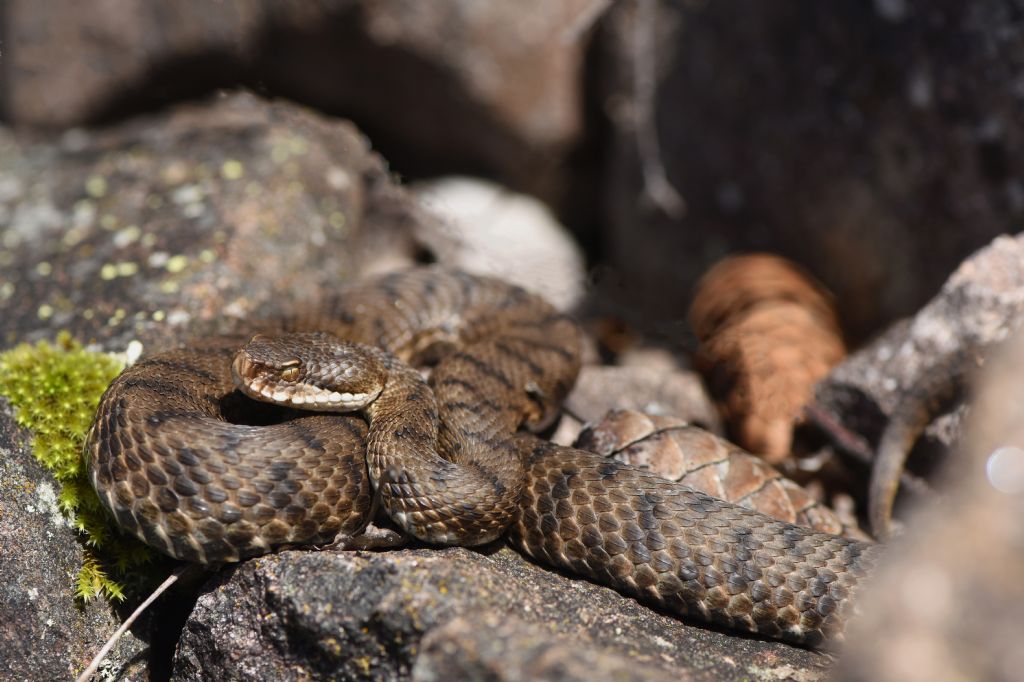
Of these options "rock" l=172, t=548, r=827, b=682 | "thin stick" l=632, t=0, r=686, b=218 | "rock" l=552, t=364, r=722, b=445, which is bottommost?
"rock" l=172, t=548, r=827, b=682

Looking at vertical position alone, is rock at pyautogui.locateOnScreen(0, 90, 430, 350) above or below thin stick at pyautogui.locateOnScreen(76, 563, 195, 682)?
above

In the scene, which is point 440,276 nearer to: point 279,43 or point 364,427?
point 364,427

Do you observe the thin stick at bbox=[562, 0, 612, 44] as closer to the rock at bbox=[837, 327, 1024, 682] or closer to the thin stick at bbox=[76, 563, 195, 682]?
the thin stick at bbox=[76, 563, 195, 682]

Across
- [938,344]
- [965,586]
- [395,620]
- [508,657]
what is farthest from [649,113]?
[965,586]

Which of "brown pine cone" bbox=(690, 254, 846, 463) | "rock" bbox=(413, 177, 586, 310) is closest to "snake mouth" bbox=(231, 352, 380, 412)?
"brown pine cone" bbox=(690, 254, 846, 463)

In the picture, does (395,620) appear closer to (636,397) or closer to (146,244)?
(636,397)

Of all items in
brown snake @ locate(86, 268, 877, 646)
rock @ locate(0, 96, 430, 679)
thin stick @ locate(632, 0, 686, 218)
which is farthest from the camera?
thin stick @ locate(632, 0, 686, 218)

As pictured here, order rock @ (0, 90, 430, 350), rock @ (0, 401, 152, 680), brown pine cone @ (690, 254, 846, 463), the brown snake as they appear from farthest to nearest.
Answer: rock @ (0, 90, 430, 350) < brown pine cone @ (690, 254, 846, 463) < rock @ (0, 401, 152, 680) < the brown snake

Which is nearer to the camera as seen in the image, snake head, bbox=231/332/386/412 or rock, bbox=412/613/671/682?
rock, bbox=412/613/671/682
